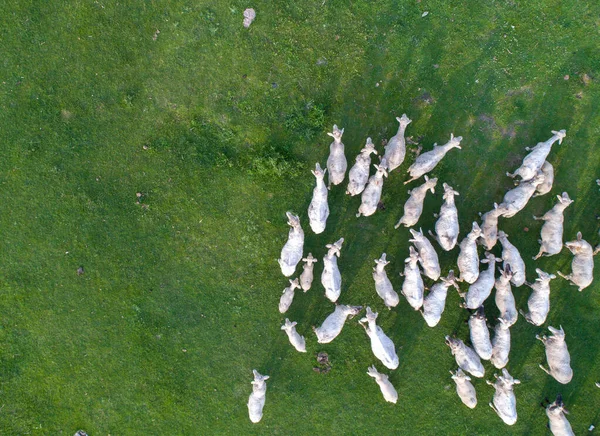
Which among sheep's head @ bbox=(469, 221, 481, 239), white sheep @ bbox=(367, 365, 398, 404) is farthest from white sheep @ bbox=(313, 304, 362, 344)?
sheep's head @ bbox=(469, 221, 481, 239)

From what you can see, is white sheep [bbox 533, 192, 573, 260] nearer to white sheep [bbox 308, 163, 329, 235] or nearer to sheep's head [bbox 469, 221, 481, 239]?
sheep's head [bbox 469, 221, 481, 239]

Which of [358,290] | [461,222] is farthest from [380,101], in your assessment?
[358,290]

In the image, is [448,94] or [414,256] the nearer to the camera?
[414,256]

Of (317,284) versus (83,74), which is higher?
(83,74)

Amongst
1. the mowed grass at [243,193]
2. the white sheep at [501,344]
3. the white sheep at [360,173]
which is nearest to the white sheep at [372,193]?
the white sheep at [360,173]

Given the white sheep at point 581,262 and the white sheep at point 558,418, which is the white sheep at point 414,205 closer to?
the white sheep at point 581,262

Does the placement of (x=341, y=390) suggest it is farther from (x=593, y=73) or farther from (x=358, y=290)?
(x=593, y=73)

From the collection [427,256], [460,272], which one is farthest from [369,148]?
[460,272]

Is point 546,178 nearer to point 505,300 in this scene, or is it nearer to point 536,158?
point 536,158
